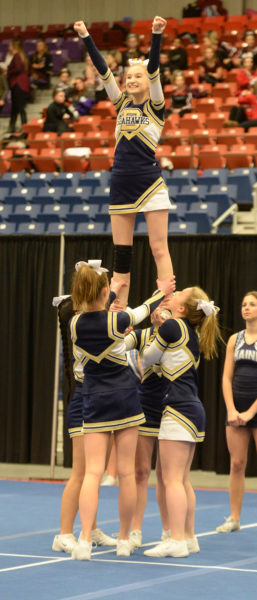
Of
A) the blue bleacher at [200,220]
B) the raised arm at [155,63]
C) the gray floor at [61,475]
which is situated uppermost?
the blue bleacher at [200,220]

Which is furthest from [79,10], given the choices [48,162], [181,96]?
[48,162]

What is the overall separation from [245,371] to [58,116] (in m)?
9.16

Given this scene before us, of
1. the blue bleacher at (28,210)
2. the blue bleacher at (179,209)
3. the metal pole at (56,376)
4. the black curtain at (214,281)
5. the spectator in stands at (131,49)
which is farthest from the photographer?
the spectator in stands at (131,49)

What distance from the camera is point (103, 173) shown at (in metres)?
12.7

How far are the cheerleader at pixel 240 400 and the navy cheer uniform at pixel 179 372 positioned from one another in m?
1.06

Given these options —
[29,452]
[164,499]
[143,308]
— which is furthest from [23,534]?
[29,452]

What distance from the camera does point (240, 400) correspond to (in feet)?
21.3

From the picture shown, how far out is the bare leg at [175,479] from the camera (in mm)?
5109

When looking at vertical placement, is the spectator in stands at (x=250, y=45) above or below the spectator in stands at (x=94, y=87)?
above

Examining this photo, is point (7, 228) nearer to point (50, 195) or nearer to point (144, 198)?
point (50, 195)

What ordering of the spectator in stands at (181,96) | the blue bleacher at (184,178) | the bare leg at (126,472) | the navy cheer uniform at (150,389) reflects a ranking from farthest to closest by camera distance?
the spectator in stands at (181,96), the blue bleacher at (184,178), the navy cheer uniform at (150,389), the bare leg at (126,472)

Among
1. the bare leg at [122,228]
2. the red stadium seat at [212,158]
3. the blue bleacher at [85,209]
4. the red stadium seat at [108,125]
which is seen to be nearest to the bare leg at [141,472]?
the bare leg at [122,228]

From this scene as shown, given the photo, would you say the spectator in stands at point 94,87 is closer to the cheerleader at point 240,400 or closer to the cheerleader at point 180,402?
the cheerleader at point 240,400

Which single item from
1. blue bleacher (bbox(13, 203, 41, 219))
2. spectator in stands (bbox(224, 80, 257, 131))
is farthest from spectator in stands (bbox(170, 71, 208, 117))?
blue bleacher (bbox(13, 203, 41, 219))
